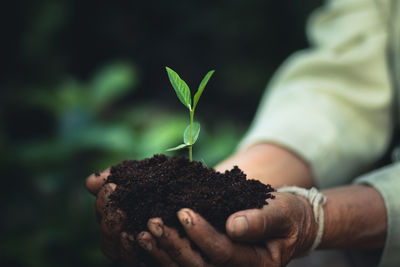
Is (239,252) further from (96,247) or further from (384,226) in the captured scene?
(96,247)

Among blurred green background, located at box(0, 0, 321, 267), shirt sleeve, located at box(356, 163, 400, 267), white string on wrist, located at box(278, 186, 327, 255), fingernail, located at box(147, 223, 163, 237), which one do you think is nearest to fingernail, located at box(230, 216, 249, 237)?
fingernail, located at box(147, 223, 163, 237)

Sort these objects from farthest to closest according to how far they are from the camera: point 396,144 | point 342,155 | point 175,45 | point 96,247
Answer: point 175,45 < point 96,247 < point 396,144 < point 342,155

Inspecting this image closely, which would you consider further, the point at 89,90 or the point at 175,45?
the point at 175,45

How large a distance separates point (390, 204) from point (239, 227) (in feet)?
1.66

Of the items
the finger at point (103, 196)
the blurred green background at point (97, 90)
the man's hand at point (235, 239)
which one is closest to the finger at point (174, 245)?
the man's hand at point (235, 239)

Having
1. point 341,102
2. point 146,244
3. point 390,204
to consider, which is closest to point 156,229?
point 146,244

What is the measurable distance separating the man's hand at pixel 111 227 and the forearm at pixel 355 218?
46cm

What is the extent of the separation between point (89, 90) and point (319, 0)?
6.44 ft

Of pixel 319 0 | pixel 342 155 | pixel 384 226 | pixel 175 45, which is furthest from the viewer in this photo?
Result: pixel 175 45

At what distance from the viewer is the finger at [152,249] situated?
738 mm

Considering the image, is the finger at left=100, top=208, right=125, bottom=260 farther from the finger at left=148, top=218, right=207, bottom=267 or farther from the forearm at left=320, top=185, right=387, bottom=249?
the forearm at left=320, top=185, right=387, bottom=249

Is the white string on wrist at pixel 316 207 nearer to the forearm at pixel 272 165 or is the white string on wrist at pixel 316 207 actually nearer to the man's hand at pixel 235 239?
the man's hand at pixel 235 239

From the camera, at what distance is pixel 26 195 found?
1.90m

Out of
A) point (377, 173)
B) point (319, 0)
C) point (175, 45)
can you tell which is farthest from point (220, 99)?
point (377, 173)
